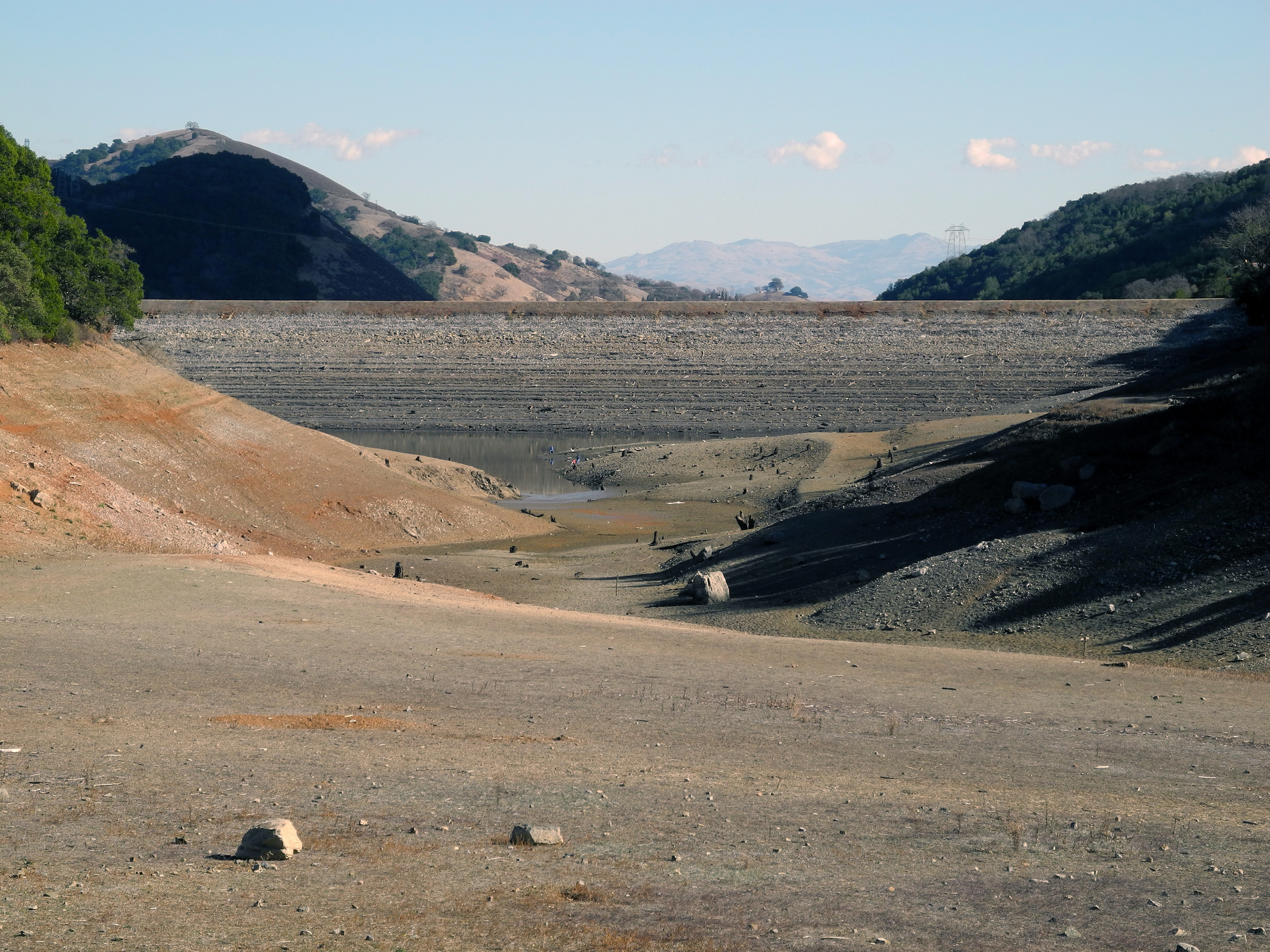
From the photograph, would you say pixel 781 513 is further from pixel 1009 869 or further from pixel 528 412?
pixel 528 412

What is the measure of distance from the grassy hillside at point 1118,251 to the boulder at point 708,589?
64780 mm

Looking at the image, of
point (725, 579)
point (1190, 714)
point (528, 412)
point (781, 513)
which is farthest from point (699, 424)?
point (1190, 714)

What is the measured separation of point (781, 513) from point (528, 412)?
34850 mm

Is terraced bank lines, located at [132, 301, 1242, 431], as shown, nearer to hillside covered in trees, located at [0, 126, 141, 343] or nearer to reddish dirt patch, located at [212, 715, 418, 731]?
hillside covered in trees, located at [0, 126, 141, 343]

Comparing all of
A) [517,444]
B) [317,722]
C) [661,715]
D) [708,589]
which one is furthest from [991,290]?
[317,722]

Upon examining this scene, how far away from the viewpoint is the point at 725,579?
2484 centimetres

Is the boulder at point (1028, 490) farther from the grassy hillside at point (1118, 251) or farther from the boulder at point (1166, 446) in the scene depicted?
the grassy hillside at point (1118, 251)

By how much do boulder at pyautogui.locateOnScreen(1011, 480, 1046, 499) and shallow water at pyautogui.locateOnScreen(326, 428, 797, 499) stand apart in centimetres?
2534

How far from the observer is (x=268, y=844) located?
805 centimetres

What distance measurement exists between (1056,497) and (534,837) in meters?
18.0

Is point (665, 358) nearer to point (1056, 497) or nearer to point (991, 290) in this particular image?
point (1056, 497)

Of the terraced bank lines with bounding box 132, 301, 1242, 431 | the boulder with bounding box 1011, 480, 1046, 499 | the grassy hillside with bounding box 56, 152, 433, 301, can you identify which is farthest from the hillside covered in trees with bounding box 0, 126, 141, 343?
the grassy hillside with bounding box 56, 152, 433, 301

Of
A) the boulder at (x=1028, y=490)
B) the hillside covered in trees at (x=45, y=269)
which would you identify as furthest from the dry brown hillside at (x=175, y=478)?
the boulder at (x=1028, y=490)

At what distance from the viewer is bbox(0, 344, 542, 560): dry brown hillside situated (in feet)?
82.9
